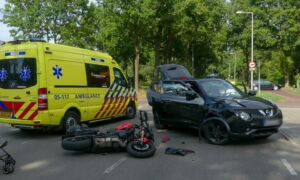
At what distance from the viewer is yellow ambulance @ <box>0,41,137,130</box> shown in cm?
1023

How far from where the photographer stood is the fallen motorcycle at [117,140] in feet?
26.7

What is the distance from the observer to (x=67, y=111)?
11109 millimetres

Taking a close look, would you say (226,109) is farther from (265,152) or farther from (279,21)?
(279,21)

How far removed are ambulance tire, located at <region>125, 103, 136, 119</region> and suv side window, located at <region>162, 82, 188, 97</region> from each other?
3.14 m

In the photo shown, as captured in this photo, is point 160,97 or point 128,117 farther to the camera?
point 128,117

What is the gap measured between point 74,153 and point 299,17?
47200 millimetres

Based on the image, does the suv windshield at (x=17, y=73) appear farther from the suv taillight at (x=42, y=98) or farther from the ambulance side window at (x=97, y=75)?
the ambulance side window at (x=97, y=75)

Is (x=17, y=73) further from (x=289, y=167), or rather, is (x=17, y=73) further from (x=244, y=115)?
(x=289, y=167)

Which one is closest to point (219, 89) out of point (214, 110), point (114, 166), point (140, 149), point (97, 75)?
point (214, 110)

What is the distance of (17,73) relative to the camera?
1053 cm

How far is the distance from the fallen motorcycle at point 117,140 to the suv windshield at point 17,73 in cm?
248

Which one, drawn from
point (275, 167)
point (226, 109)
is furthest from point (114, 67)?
point (275, 167)

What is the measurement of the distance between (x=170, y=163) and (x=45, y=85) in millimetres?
4295

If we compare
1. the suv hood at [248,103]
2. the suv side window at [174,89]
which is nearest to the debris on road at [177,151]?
the suv hood at [248,103]
